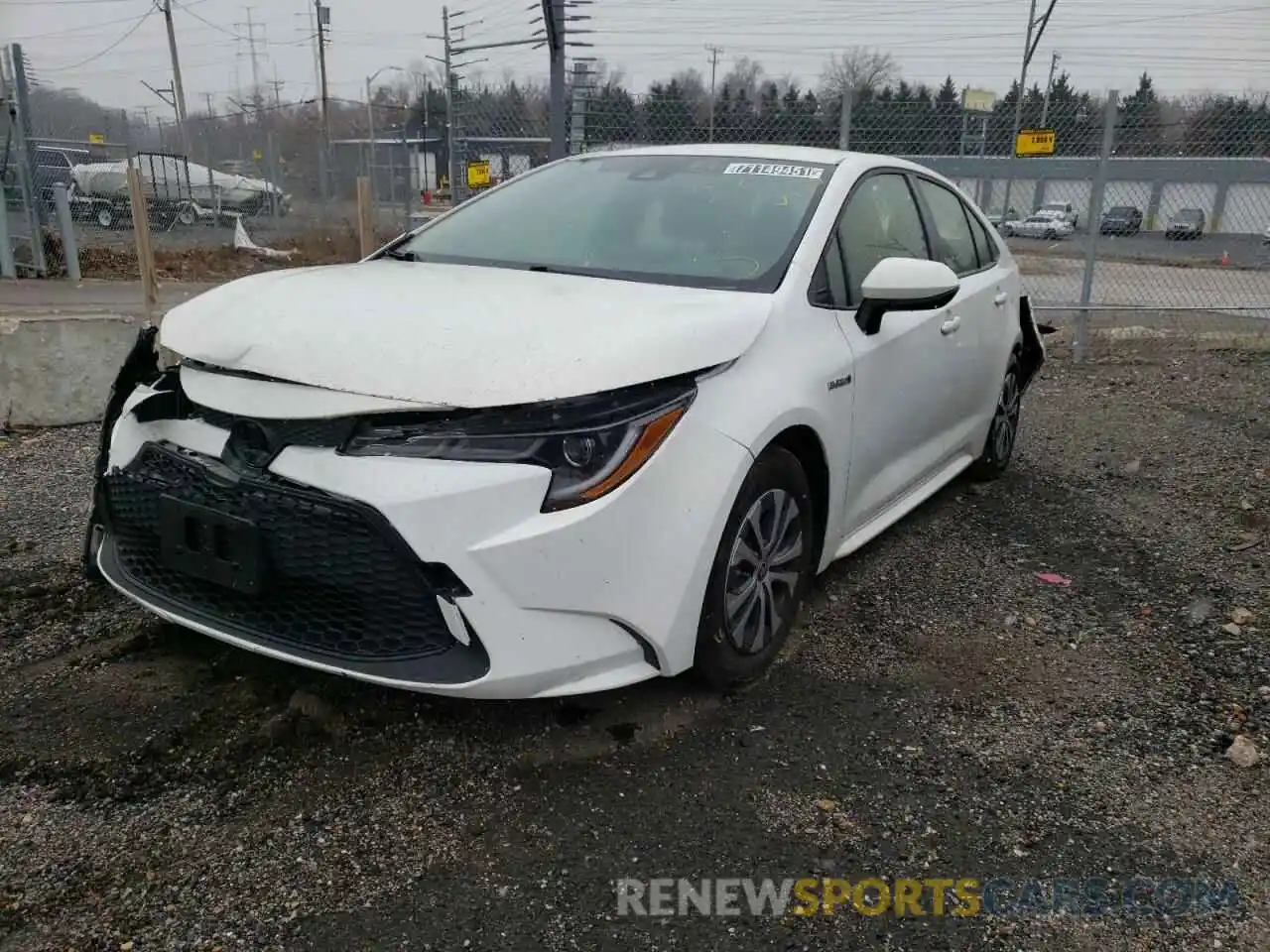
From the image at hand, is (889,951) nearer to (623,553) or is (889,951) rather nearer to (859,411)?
(623,553)

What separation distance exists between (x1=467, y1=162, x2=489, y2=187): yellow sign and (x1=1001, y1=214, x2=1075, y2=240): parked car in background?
16.8 feet

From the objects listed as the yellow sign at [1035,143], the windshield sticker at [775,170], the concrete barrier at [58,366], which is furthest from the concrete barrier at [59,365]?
the yellow sign at [1035,143]

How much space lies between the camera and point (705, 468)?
2396 mm

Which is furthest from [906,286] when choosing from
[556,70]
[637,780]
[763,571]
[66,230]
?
[66,230]

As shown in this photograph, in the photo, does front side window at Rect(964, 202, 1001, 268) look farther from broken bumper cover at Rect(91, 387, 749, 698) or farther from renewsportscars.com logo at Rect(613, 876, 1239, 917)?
renewsportscars.com logo at Rect(613, 876, 1239, 917)

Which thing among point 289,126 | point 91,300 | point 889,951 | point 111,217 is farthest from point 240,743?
point 289,126

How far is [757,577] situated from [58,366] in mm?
4654

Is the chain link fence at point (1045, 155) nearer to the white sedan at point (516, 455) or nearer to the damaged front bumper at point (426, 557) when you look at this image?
the white sedan at point (516, 455)

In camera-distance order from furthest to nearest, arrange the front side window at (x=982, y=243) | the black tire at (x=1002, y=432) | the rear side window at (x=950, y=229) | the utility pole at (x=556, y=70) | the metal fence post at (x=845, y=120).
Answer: the metal fence post at (x=845, y=120) < the utility pole at (x=556, y=70) < the black tire at (x=1002, y=432) < the front side window at (x=982, y=243) < the rear side window at (x=950, y=229)

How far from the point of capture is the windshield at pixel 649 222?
3.06m

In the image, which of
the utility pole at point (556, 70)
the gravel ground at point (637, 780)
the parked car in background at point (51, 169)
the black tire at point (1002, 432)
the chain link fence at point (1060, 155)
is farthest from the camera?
the parked car in background at point (51, 169)

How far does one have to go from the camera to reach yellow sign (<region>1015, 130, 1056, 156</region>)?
838cm

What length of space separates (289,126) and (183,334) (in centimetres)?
1990

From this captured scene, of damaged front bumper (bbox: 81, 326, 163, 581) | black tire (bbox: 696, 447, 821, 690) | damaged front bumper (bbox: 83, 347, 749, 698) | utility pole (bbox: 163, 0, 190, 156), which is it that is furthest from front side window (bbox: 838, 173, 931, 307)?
utility pole (bbox: 163, 0, 190, 156)
